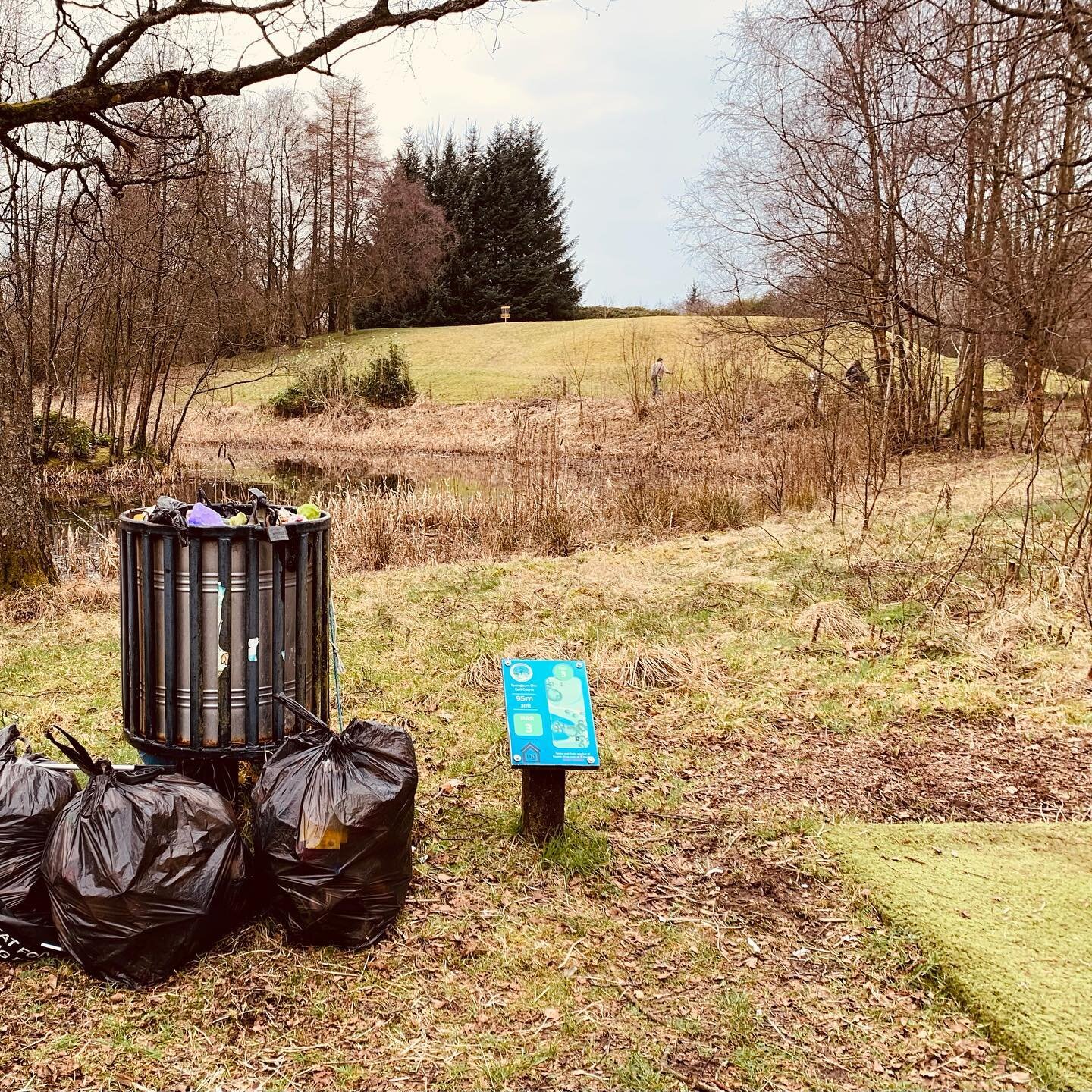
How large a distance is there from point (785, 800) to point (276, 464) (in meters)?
18.3

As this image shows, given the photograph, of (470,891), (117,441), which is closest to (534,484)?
(470,891)

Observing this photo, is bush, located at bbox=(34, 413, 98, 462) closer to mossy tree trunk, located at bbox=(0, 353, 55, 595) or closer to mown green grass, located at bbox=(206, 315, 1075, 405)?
mown green grass, located at bbox=(206, 315, 1075, 405)

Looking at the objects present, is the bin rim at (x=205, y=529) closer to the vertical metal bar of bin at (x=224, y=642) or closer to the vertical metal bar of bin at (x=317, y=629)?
the vertical metal bar of bin at (x=224, y=642)

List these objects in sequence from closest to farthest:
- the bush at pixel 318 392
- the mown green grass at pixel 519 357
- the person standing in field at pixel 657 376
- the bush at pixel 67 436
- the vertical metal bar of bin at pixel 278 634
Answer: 1. the vertical metal bar of bin at pixel 278 634
2. the bush at pixel 67 436
3. the person standing in field at pixel 657 376
4. the mown green grass at pixel 519 357
5. the bush at pixel 318 392

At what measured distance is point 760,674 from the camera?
579cm

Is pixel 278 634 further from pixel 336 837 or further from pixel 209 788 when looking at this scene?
pixel 336 837

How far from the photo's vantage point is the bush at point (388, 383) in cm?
2858

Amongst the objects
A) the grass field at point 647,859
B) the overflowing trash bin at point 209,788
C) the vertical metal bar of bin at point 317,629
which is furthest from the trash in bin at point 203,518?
the grass field at point 647,859

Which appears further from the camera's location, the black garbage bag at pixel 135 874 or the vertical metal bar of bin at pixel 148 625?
the vertical metal bar of bin at pixel 148 625

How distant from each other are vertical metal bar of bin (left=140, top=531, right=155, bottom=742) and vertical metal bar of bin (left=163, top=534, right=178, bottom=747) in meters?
0.07

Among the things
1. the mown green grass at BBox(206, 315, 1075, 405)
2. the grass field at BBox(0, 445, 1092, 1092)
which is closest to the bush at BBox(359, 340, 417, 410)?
the mown green grass at BBox(206, 315, 1075, 405)

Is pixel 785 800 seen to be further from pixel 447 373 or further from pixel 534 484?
pixel 447 373

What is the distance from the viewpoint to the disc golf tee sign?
3.47 meters

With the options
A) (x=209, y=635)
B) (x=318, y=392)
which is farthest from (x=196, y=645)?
(x=318, y=392)
